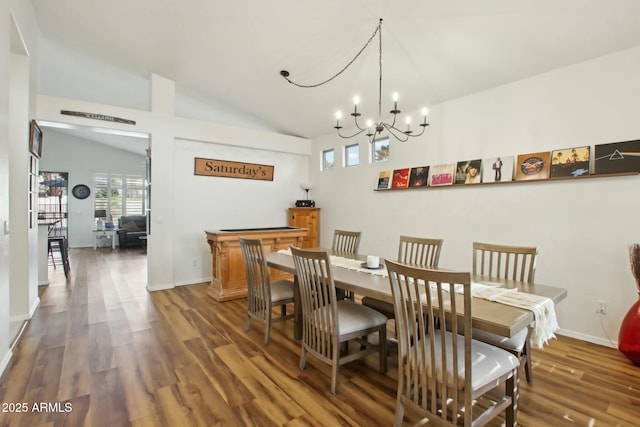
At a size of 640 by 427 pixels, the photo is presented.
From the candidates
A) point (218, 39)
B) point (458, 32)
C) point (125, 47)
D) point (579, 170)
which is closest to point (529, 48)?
point (458, 32)

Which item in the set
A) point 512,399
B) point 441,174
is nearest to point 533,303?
point 512,399

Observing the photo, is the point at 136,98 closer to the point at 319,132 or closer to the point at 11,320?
the point at 319,132

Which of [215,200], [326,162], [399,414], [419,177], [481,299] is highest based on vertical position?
[326,162]

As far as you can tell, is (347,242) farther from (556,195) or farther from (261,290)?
(556,195)

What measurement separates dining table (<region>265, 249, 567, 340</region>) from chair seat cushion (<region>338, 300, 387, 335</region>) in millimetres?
224

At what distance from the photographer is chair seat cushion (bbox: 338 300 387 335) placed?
2.10m

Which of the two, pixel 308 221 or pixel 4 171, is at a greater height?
pixel 4 171

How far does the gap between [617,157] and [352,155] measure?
3535mm

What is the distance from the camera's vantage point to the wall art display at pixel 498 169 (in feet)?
11.0

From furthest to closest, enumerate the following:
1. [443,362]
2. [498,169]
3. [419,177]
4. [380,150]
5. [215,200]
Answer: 1. [215,200]
2. [380,150]
3. [419,177]
4. [498,169]
5. [443,362]

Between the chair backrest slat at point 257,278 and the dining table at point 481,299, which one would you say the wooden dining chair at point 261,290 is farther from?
the dining table at point 481,299

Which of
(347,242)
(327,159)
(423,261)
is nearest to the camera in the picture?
(423,261)

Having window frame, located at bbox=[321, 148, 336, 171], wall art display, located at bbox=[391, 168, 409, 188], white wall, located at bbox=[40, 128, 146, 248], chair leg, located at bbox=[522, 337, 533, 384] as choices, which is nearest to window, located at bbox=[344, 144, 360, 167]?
window frame, located at bbox=[321, 148, 336, 171]

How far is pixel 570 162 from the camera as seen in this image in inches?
116
